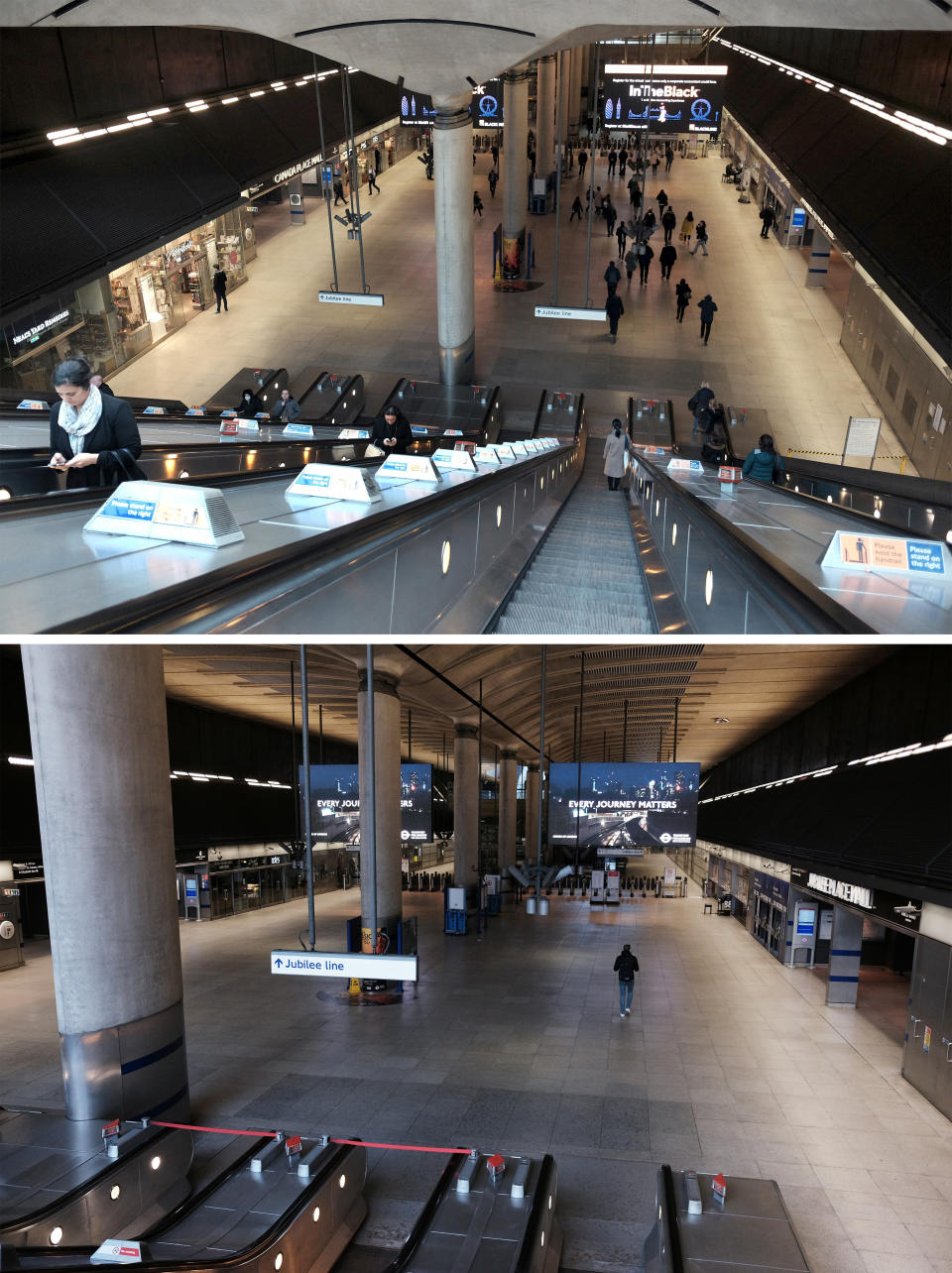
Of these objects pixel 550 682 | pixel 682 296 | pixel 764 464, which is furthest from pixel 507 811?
pixel 764 464

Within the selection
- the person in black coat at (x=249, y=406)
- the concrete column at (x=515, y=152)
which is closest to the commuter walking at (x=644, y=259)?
the concrete column at (x=515, y=152)

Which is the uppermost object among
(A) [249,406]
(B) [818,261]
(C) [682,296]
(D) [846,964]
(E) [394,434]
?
(B) [818,261]

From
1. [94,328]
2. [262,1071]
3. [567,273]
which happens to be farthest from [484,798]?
[262,1071]

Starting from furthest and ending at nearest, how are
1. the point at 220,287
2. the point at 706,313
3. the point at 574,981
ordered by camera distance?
the point at 220,287 < the point at 706,313 < the point at 574,981

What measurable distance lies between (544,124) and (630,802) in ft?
112

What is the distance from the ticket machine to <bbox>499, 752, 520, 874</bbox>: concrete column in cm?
1224

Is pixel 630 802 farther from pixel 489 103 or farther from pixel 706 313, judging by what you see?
pixel 489 103

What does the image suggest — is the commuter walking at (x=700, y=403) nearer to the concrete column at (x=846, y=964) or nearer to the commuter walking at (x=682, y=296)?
the commuter walking at (x=682, y=296)

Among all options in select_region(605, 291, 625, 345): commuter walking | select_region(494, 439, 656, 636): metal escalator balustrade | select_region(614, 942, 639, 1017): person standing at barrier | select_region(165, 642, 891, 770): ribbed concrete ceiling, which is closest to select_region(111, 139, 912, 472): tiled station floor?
select_region(605, 291, 625, 345): commuter walking

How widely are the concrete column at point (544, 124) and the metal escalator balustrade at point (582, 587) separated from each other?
32.8 meters

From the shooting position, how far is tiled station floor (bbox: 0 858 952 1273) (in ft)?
25.8

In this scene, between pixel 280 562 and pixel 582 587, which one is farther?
pixel 582 587

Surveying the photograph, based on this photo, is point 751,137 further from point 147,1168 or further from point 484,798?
point 147,1168

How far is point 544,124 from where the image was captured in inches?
1547
